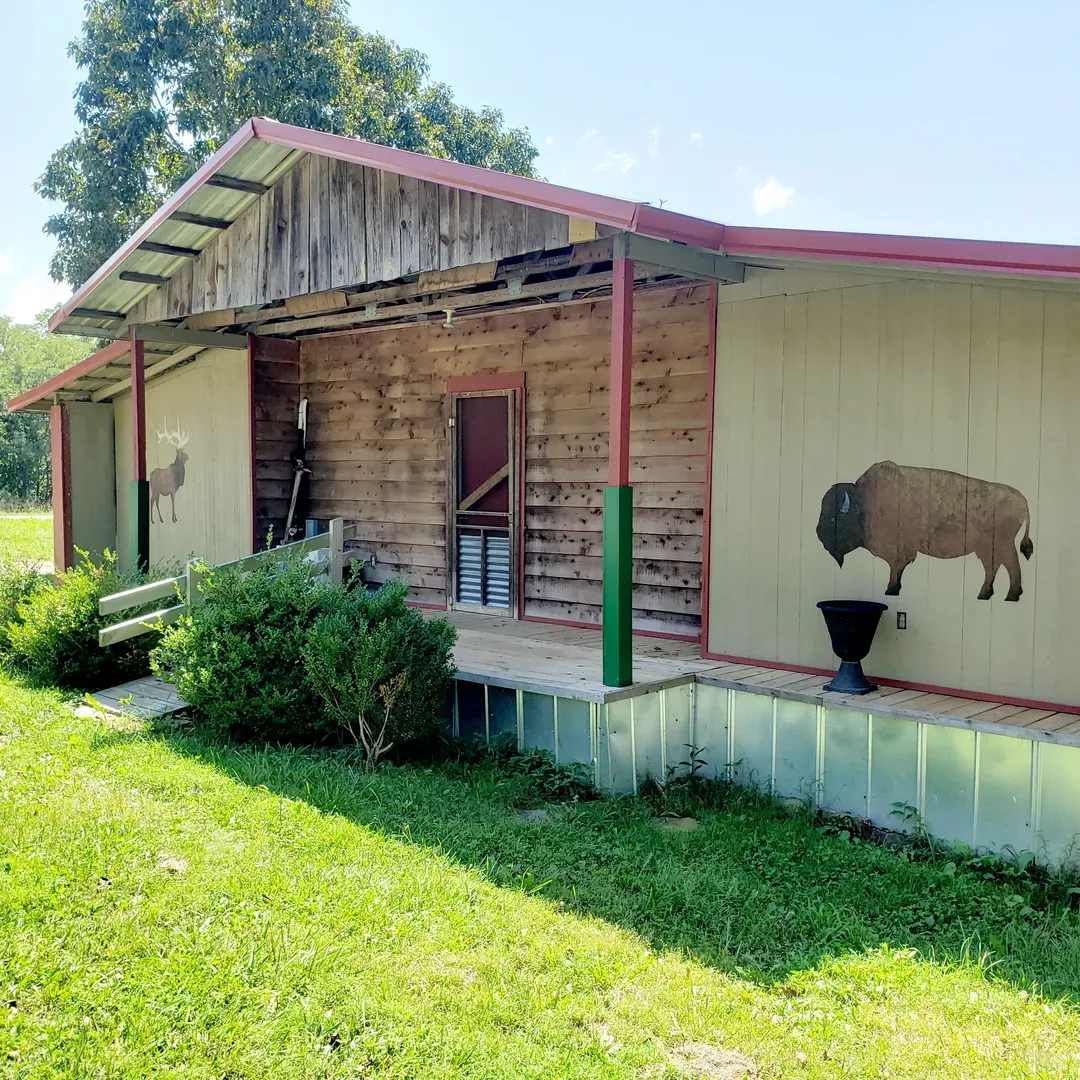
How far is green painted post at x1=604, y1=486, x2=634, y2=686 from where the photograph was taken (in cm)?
529

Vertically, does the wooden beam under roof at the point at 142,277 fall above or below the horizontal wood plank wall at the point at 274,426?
above

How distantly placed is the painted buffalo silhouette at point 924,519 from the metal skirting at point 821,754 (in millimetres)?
891

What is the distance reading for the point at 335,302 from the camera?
8.00 metres

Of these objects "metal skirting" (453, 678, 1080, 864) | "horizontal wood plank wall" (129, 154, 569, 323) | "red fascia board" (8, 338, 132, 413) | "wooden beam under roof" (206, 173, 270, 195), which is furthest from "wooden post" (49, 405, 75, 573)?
"metal skirting" (453, 678, 1080, 864)

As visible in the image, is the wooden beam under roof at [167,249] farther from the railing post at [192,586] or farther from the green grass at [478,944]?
the green grass at [478,944]

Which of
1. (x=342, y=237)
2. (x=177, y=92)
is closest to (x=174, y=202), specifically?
(x=342, y=237)

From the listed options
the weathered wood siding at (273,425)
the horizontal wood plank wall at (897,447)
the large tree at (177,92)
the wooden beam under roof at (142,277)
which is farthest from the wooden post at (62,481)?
the horizontal wood plank wall at (897,447)

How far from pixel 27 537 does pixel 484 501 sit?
1591 centimetres

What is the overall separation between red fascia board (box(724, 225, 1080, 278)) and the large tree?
51.2 ft

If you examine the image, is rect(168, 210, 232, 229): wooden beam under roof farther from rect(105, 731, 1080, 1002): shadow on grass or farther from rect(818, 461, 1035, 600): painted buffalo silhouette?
rect(818, 461, 1035, 600): painted buffalo silhouette

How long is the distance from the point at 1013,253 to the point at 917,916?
2.74 metres

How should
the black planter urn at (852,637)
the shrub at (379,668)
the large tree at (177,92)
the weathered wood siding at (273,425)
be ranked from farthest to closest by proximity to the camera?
the large tree at (177,92)
the weathered wood siding at (273,425)
the shrub at (379,668)
the black planter urn at (852,637)

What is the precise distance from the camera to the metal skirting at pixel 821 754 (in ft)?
15.0

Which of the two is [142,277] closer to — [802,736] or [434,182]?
[434,182]
